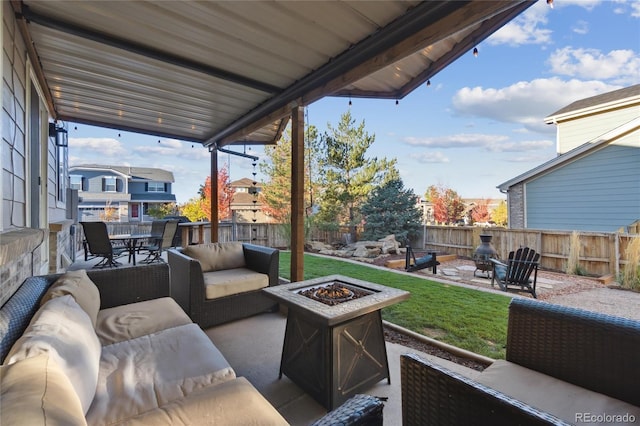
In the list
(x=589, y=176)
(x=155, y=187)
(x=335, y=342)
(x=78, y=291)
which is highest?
(x=155, y=187)

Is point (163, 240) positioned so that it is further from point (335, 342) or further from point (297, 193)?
point (335, 342)

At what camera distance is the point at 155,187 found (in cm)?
2091

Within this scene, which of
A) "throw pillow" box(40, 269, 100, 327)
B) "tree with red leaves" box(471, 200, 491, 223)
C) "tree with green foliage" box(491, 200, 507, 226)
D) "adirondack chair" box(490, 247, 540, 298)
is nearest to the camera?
"throw pillow" box(40, 269, 100, 327)

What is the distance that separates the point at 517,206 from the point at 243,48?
9.32m

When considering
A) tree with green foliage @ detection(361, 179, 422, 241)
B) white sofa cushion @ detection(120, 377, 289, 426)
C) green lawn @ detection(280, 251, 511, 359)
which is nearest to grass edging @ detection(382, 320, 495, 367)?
green lawn @ detection(280, 251, 511, 359)

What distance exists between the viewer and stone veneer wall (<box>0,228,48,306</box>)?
3.93 feet

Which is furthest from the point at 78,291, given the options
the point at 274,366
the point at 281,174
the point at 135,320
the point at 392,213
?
the point at 281,174

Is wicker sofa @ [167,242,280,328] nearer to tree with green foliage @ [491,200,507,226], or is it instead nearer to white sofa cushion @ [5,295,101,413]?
white sofa cushion @ [5,295,101,413]

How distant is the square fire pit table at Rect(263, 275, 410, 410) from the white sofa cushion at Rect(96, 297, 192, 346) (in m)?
0.76

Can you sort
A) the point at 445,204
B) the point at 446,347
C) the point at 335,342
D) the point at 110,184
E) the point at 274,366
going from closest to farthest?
1. the point at 335,342
2. the point at 274,366
3. the point at 446,347
4. the point at 445,204
5. the point at 110,184

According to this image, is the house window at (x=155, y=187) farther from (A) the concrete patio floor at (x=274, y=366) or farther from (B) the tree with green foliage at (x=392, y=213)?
(A) the concrete patio floor at (x=274, y=366)

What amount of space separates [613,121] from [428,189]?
10.7 metres

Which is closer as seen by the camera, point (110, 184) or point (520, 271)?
point (520, 271)

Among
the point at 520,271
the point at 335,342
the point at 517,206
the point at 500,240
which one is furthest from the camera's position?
the point at 517,206
